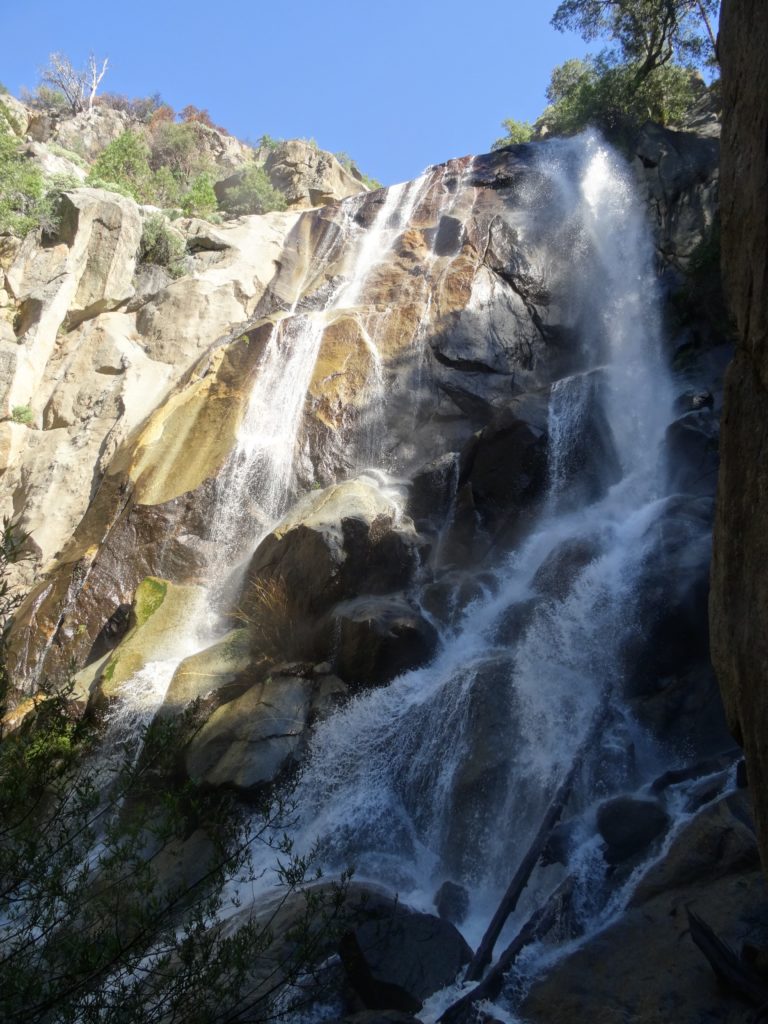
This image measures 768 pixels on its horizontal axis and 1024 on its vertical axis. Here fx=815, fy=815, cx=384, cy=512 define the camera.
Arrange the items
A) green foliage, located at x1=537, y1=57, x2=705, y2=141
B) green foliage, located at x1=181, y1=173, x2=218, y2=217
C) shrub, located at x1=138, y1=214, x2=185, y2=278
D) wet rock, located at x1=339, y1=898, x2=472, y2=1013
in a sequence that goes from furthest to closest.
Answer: green foliage, located at x1=181, y1=173, x2=218, y2=217, shrub, located at x1=138, y1=214, x2=185, y2=278, green foliage, located at x1=537, y1=57, x2=705, y2=141, wet rock, located at x1=339, y1=898, x2=472, y2=1013

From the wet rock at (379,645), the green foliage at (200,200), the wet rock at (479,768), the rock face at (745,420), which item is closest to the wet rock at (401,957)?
the wet rock at (479,768)

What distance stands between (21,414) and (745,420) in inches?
737

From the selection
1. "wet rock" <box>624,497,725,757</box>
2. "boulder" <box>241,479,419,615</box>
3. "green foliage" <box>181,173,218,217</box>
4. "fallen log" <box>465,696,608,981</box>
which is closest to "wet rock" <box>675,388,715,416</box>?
"wet rock" <box>624,497,725,757</box>

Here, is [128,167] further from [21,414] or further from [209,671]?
[209,671]

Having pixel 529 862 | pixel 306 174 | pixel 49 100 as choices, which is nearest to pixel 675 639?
pixel 529 862

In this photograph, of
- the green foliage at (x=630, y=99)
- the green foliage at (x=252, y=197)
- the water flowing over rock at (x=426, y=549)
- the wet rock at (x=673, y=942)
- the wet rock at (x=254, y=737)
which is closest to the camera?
the wet rock at (x=673, y=942)

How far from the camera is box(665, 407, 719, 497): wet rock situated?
512 inches

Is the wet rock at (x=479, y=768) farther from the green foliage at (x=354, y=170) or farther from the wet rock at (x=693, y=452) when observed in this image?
the green foliage at (x=354, y=170)

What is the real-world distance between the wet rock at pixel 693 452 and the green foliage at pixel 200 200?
2141 centimetres

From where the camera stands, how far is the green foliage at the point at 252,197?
104ft

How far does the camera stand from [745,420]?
4.28m

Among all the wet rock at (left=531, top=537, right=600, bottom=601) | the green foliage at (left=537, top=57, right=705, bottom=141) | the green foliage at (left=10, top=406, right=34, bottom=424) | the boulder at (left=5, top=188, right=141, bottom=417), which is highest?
the boulder at (left=5, top=188, right=141, bottom=417)

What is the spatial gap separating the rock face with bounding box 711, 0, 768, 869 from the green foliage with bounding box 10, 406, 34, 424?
1826 cm

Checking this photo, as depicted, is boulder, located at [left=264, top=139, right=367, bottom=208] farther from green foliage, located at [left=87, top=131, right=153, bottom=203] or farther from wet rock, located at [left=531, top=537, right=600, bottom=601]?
wet rock, located at [left=531, top=537, right=600, bottom=601]
